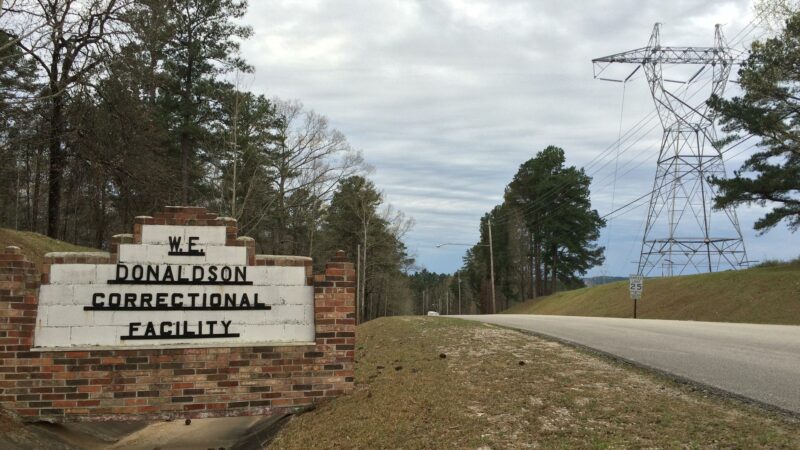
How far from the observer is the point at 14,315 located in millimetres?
6504

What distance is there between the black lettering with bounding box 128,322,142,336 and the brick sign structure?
1 centimetres

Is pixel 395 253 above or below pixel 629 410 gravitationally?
above

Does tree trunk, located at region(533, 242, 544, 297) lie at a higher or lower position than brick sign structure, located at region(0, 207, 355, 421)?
higher

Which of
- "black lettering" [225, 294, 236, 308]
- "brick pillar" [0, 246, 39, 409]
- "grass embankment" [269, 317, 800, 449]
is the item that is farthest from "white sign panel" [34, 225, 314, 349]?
"grass embankment" [269, 317, 800, 449]

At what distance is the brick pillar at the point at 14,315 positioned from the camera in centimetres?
639

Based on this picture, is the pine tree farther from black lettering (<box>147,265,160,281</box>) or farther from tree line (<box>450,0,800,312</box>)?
black lettering (<box>147,265,160,281</box>)

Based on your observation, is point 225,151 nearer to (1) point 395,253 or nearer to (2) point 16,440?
(2) point 16,440

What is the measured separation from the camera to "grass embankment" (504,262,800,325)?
25.4 m

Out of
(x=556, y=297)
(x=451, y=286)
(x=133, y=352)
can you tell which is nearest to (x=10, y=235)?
(x=133, y=352)

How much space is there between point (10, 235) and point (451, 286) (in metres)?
112

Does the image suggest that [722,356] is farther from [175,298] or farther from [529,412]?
[175,298]

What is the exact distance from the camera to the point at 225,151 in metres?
30.0

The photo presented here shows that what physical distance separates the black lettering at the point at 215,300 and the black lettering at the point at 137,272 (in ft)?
2.77

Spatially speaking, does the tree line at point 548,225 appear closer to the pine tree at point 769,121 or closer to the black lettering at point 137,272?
the pine tree at point 769,121
